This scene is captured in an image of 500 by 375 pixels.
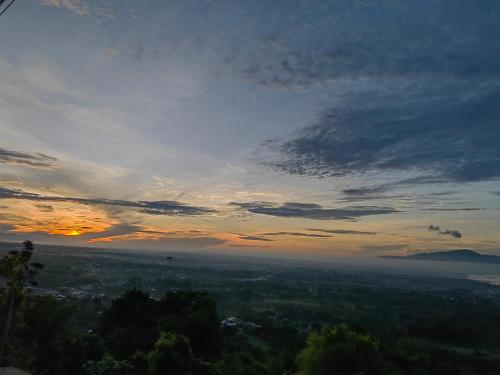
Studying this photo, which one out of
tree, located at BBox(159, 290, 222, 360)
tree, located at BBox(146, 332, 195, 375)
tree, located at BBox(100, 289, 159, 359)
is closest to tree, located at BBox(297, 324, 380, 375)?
tree, located at BBox(146, 332, 195, 375)

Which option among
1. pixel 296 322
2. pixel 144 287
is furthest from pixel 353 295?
pixel 144 287

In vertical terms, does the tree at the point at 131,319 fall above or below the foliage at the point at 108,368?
below

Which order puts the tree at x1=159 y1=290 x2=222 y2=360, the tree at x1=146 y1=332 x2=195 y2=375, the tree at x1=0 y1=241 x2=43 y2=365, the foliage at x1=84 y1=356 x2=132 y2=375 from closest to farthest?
the foliage at x1=84 y1=356 x2=132 y2=375
the tree at x1=0 y1=241 x2=43 y2=365
the tree at x1=146 y1=332 x2=195 y2=375
the tree at x1=159 y1=290 x2=222 y2=360

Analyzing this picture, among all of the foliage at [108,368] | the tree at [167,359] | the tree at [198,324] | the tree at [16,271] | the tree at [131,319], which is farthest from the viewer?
the tree at [198,324]

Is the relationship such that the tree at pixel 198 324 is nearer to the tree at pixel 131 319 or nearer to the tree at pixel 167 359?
the tree at pixel 131 319

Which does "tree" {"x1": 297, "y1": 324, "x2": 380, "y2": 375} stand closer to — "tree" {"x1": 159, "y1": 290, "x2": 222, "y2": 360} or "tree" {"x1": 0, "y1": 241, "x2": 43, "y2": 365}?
"tree" {"x1": 0, "y1": 241, "x2": 43, "y2": 365}

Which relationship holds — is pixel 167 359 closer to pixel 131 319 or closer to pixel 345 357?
pixel 345 357

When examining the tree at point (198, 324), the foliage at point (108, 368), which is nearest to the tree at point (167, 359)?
the foliage at point (108, 368)

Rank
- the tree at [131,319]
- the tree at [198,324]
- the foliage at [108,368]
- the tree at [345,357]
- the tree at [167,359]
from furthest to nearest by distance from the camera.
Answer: the tree at [198,324] < the tree at [131,319] < the tree at [167,359] < the foliage at [108,368] < the tree at [345,357]

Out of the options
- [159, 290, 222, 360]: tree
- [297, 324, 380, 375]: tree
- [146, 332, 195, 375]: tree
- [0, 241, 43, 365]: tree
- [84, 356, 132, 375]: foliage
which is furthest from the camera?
[159, 290, 222, 360]: tree

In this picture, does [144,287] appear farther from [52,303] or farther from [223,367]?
[223,367]

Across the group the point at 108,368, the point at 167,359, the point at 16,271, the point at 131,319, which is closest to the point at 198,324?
the point at 131,319
